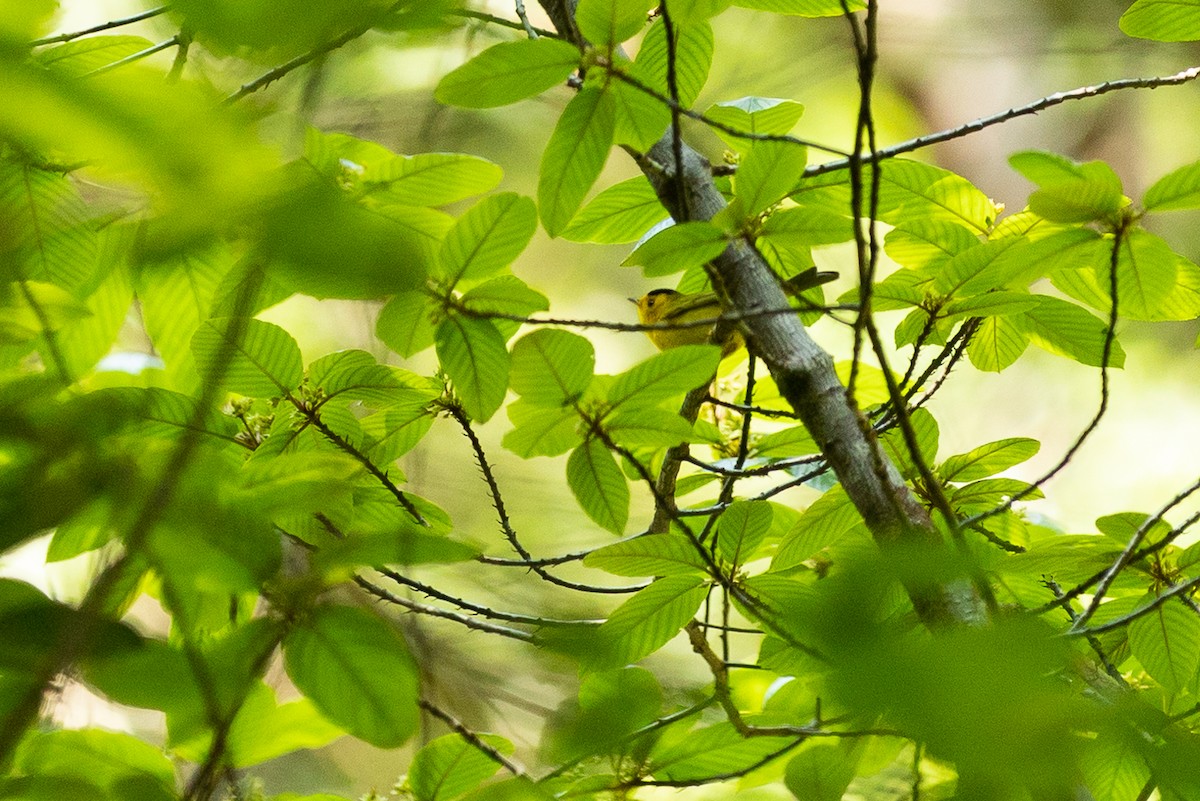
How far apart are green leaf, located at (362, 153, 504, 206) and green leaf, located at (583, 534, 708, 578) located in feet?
1.52

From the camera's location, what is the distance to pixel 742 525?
3.74 ft

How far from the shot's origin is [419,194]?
1131mm

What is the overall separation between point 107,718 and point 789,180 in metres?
2.10

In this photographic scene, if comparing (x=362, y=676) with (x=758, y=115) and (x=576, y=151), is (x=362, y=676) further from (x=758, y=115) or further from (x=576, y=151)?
(x=758, y=115)

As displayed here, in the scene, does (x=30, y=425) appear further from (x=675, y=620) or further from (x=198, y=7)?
(x=675, y=620)

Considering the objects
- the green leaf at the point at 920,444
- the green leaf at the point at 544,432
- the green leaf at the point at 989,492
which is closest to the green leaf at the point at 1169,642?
the green leaf at the point at 989,492

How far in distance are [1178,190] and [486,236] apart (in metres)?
0.73

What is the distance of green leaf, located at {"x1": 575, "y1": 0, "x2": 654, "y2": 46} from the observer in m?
0.96

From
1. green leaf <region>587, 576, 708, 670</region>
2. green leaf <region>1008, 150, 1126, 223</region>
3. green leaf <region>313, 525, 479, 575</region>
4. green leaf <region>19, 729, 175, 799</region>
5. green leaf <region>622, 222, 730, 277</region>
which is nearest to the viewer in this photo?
green leaf <region>313, 525, 479, 575</region>

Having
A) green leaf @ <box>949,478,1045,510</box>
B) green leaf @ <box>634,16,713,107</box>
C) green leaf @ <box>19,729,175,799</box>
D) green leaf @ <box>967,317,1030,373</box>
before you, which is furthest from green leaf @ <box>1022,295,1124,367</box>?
green leaf @ <box>19,729,175,799</box>

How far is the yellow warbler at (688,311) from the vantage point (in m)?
1.58

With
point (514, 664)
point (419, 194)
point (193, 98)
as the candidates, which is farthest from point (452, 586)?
point (193, 98)

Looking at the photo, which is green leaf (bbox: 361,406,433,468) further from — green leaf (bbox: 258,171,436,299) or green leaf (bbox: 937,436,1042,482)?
green leaf (bbox: 258,171,436,299)

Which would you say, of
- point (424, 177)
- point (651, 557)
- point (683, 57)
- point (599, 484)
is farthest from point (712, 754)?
point (683, 57)
